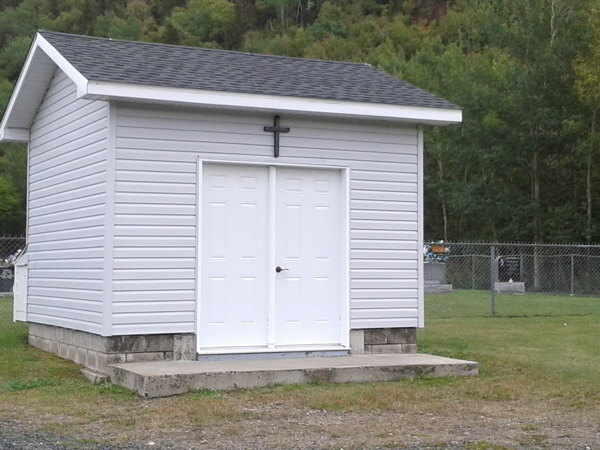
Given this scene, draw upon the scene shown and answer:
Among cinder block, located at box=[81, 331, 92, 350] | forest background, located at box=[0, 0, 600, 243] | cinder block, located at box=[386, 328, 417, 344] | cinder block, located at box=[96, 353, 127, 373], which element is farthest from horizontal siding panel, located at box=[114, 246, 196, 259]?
forest background, located at box=[0, 0, 600, 243]

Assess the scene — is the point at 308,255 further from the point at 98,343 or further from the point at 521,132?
the point at 521,132

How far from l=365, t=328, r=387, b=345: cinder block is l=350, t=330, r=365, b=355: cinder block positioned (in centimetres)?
6

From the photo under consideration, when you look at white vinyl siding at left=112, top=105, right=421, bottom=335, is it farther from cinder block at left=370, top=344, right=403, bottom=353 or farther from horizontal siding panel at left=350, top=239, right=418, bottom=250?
cinder block at left=370, top=344, right=403, bottom=353

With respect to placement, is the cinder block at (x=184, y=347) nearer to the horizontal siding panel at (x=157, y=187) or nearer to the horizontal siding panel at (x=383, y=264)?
the horizontal siding panel at (x=157, y=187)

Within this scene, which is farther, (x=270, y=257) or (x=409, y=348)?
(x=409, y=348)

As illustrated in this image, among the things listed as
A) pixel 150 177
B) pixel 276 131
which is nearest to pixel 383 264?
pixel 276 131

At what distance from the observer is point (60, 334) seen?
11.2 m

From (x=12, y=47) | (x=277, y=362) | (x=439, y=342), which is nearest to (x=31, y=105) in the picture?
(x=277, y=362)

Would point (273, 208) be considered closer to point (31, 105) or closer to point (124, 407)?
point (124, 407)

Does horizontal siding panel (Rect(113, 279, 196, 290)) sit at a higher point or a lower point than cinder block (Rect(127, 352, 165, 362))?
higher

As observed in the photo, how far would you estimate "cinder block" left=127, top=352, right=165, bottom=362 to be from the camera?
9.57 m

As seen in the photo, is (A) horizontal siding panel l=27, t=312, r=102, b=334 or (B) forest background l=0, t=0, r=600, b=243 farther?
(B) forest background l=0, t=0, r=600, b=243

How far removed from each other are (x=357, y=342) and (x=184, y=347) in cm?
209

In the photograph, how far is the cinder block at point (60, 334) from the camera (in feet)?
36.4
